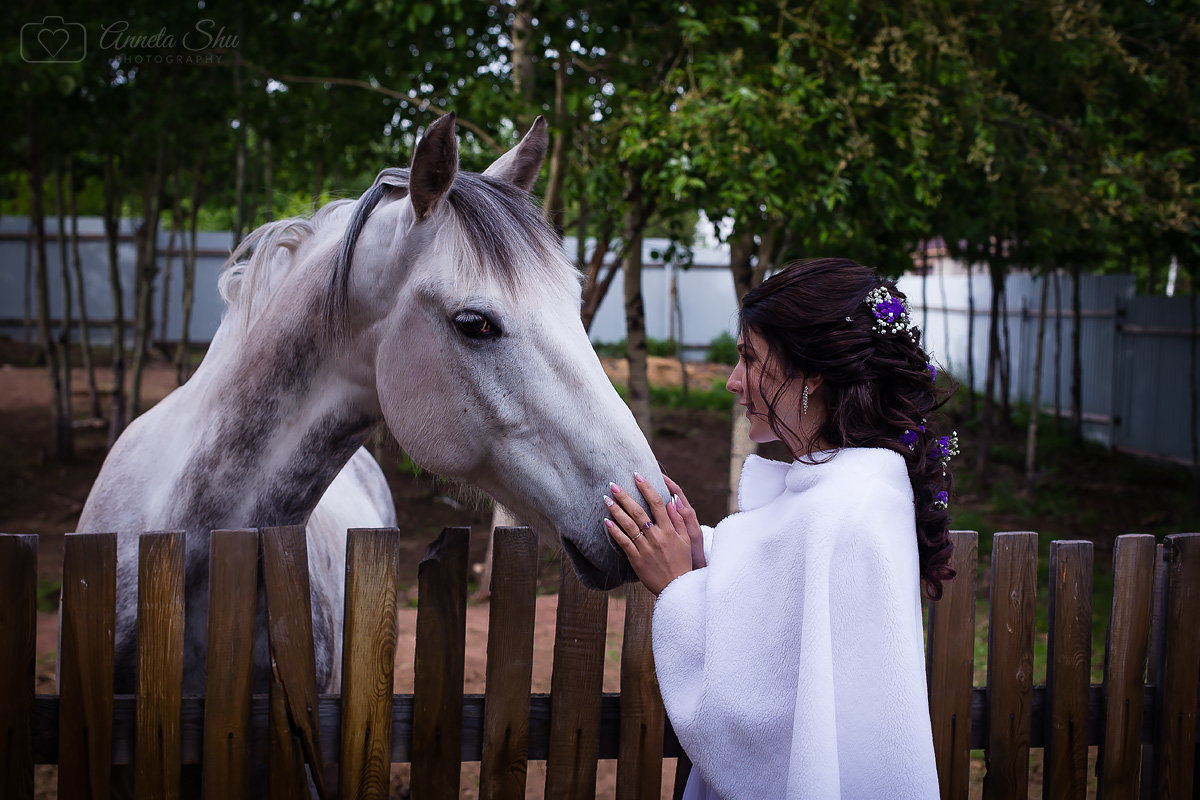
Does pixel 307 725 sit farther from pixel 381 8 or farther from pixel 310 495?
pixel 381 8

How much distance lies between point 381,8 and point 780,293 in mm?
4026

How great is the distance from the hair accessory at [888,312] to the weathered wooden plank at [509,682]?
3.24 feet

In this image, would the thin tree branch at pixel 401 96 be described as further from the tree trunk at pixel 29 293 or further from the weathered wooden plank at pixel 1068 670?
the tree trunk at pixel 29 293

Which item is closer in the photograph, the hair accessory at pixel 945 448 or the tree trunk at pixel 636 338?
the hair accessory at pixel 945 448

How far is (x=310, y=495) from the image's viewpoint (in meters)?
1.94

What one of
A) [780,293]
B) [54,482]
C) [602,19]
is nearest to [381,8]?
[602,19]

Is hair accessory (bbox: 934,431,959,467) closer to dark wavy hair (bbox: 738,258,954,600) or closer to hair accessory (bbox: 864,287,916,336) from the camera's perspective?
dark wavy hair (bbox: 738,258,954,600)

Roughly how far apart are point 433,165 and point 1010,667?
6.47 ft

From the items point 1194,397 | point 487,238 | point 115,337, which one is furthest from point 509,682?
point 1194,397

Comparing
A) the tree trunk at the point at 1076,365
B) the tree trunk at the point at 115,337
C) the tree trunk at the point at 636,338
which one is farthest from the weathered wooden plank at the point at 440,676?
the tree trunk at the point at 1076,365

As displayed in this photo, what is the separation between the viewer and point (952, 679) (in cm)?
227

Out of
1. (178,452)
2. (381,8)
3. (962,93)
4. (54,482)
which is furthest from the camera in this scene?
(54,482)

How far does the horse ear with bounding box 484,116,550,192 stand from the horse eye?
470 mm

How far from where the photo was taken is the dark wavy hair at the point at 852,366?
1.50 m
